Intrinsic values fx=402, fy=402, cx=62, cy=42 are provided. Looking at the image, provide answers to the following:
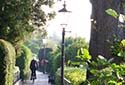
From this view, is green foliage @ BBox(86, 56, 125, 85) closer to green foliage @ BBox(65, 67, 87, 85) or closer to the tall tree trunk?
the tall tree trunk

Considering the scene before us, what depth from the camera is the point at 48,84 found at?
27031 mm

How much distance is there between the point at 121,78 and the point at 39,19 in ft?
64.2

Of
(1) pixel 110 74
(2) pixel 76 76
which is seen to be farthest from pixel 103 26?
(1) pixel 110 74

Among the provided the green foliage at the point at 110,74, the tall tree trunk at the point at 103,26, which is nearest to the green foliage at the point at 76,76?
the tall tree trunk at the point at 103,26

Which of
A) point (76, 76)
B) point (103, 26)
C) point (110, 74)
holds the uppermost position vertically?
point (110, 74)

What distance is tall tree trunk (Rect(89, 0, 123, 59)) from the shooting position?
1048 cm

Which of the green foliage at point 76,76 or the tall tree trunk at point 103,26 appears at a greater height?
the tall tree trunk at point 103,26

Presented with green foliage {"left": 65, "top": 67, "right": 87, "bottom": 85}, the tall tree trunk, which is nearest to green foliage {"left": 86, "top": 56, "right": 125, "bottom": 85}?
the tall tree trunk

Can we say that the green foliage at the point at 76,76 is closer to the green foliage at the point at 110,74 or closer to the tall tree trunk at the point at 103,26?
the tall tree trunk at the point at 103,26

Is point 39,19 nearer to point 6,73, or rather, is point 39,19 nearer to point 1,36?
point 1,36

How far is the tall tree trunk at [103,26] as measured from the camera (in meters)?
10.5

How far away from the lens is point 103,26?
1070cm

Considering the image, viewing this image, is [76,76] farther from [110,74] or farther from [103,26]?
[110,74]

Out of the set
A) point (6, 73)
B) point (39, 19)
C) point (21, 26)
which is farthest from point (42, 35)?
point (6, 73)
